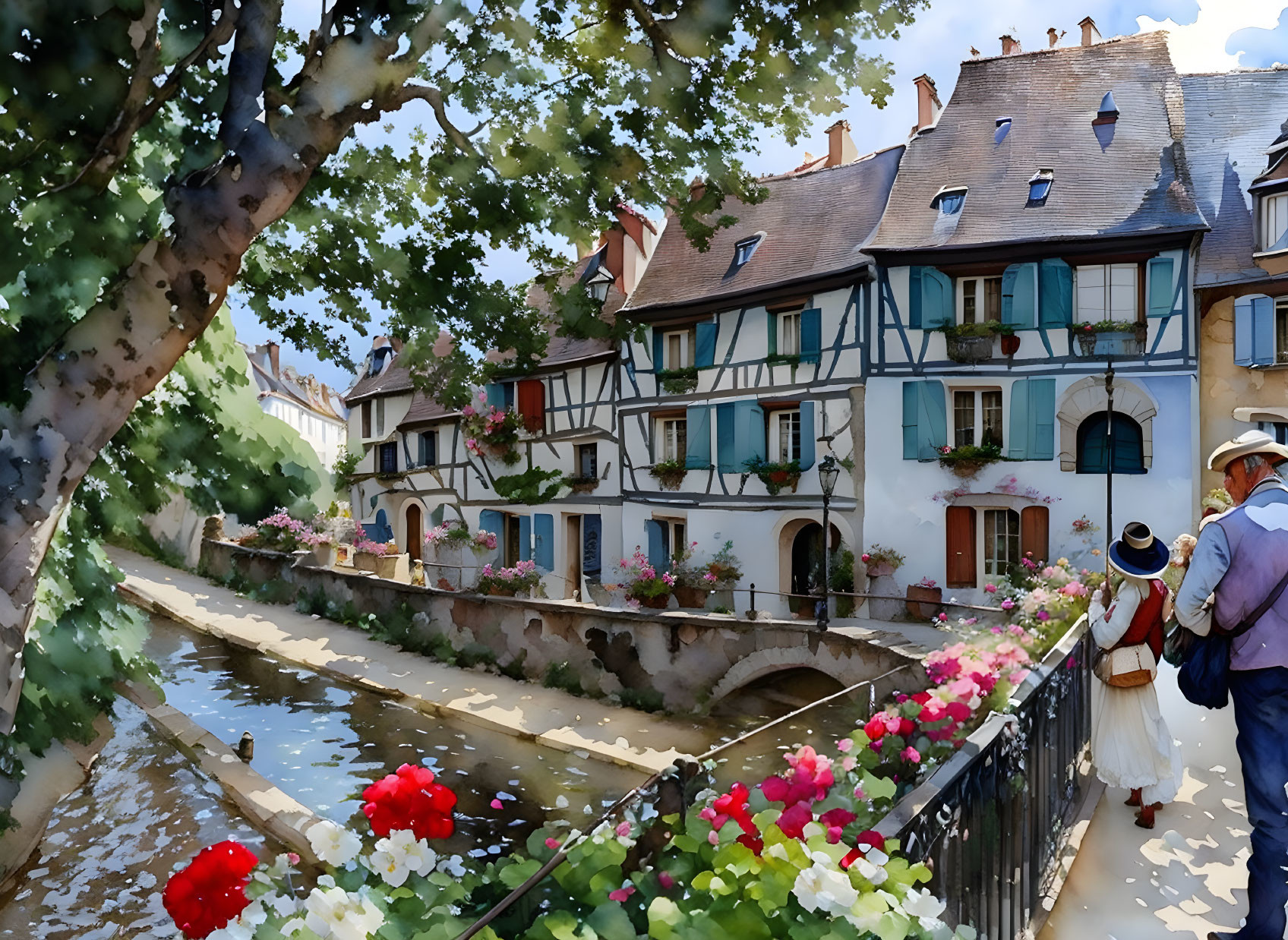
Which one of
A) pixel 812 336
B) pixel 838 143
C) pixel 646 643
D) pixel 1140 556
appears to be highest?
pixel 838 143

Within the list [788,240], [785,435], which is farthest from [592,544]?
[788,240]

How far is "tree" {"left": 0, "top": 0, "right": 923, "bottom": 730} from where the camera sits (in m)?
3.35

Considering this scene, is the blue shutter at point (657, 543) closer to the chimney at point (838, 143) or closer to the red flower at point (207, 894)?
the chimney at point (838, 143)

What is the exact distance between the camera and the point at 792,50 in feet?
15.1

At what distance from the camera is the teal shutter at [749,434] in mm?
15227

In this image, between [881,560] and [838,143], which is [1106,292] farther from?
[838,143]

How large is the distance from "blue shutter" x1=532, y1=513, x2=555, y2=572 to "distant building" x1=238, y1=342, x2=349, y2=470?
12.4m

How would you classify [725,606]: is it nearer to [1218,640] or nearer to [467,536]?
[467,536]

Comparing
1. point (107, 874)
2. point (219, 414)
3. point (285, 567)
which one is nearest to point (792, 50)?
point (219, 414)

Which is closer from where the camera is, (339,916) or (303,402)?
(339,916)

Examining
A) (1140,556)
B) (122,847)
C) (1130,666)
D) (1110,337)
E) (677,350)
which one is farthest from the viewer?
(677,350)

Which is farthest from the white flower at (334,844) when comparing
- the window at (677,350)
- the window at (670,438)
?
the window at (677,350)

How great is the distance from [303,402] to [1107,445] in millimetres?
32646

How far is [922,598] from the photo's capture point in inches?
525
